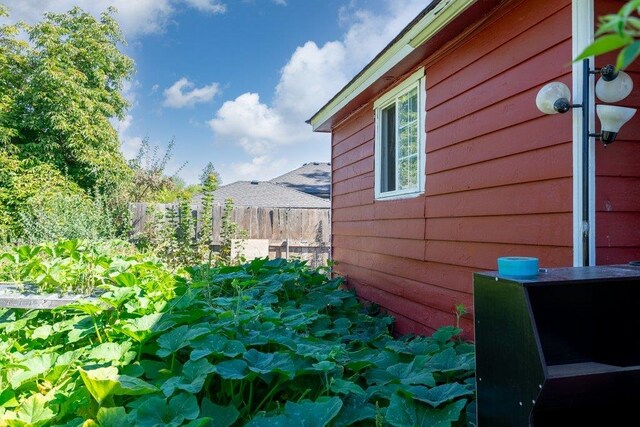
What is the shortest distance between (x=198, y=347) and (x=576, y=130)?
1983 millimetres

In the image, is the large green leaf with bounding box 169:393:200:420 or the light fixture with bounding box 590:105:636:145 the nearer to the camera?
the large green leaf with bounding box 169:393:200:420

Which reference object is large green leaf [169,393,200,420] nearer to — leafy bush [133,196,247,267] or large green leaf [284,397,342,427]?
large green leaf [284,397,342,427]

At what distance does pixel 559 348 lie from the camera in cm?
163

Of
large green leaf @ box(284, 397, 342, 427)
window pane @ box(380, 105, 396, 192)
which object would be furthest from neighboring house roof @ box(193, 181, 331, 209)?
large green leaf @ box(284, 397, 342, 427)

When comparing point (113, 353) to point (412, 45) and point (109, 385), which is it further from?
point (412, 45)

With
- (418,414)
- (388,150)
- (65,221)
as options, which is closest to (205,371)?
(418,414)

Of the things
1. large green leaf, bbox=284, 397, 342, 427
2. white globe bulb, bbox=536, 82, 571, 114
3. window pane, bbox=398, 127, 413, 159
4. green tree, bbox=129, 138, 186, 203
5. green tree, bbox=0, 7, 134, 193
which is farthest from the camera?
green tree, bbox=129, 138, 186, 203

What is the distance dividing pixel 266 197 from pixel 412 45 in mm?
10842

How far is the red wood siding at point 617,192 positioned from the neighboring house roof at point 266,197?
10.6 metres

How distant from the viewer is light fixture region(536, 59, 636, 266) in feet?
6.30

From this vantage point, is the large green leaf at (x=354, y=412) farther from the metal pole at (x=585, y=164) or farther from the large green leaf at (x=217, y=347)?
the metal pole at (x=585, y=164)

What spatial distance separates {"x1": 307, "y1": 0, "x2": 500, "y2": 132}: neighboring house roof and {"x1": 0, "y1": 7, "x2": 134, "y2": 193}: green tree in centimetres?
1031

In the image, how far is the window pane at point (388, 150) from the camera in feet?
14.1

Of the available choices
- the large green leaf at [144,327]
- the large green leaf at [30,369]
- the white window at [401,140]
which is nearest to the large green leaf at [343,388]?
the large green leaf at [144,327]
